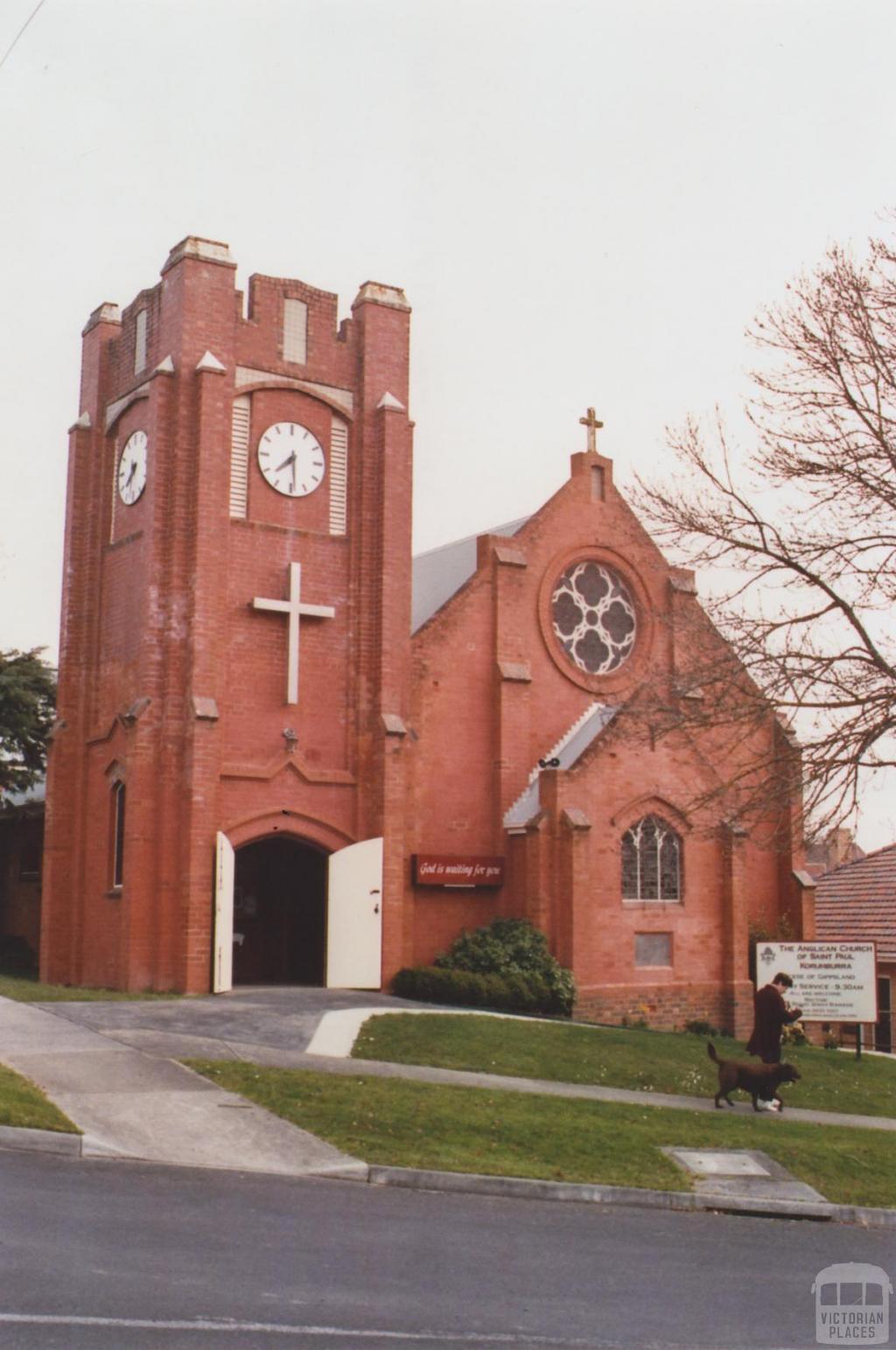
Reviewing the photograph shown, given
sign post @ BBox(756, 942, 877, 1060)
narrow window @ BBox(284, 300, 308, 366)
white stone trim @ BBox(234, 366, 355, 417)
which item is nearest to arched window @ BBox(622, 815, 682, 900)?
sign post @ BBox(756, 942, 877, 1060)

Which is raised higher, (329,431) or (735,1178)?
(329,431)

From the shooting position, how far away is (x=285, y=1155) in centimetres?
1234

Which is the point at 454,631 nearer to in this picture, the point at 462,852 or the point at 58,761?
the point at 462,852

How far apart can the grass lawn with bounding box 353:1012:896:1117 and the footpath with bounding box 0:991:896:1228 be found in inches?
21.1

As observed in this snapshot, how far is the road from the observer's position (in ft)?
24.1

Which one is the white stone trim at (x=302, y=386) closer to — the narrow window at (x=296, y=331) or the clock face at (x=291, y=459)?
the narrow window at (x=296, y=331)

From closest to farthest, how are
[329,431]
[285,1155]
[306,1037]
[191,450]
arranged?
[285,1155] → [306,1037] → [191,450] → [329,431]

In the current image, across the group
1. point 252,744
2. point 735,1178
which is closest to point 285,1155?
point 735,1178

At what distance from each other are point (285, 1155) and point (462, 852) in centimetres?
1656

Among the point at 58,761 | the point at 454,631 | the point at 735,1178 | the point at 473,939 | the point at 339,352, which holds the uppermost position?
the point at 339,352

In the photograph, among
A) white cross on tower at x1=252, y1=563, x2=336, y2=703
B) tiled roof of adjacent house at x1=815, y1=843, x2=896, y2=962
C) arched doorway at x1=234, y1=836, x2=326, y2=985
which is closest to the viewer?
white cross on tower at x1=252, y1=563, x2=336, y2=703

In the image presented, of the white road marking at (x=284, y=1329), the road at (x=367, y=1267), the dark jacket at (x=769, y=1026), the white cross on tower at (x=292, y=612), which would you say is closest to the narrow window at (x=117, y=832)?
the white cross on tower at (x=292, y=612)

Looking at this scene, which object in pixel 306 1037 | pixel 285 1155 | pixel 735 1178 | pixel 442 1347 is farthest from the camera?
pixel 306 1037

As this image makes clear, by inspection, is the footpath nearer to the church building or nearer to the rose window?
the church building
